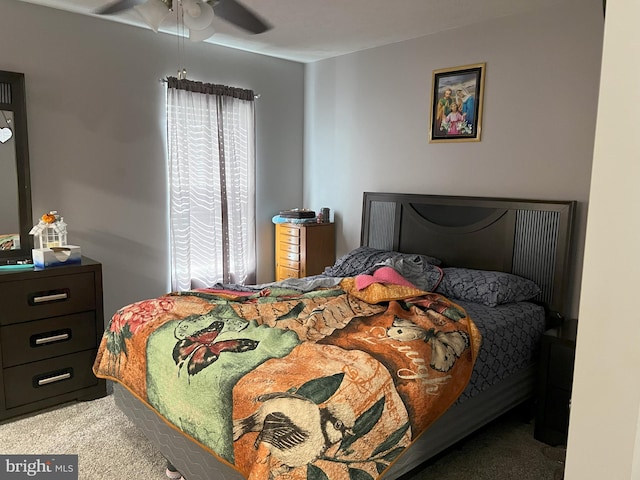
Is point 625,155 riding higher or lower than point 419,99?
lower

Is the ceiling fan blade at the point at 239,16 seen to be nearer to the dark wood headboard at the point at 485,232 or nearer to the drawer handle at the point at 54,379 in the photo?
the dark wood headboard at the point at 485,232

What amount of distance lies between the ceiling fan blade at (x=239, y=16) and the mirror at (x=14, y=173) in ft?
4.56

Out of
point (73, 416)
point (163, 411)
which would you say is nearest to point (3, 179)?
point (73, 416)

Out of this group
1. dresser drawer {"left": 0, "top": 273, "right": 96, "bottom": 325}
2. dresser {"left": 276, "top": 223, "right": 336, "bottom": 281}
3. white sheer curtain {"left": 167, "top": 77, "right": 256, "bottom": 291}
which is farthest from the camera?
dresser {"left": 276, "top": 223, "right": 336, "bottom": 281}

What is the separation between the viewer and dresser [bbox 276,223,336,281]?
14.5 ft

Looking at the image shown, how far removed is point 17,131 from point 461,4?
9.91 ft

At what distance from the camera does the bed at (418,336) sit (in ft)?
5.56

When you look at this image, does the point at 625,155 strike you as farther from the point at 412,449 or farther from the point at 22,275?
the point at 22,275

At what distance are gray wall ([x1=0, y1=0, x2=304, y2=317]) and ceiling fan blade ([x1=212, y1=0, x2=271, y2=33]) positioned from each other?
0.66m

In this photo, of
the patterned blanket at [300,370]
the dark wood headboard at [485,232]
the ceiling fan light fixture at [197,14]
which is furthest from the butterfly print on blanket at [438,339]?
the ceiling fan light fixture at [197,14]

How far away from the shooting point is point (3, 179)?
3145 millimetres

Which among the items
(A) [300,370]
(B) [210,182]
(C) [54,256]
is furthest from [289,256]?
(A) [300,370]

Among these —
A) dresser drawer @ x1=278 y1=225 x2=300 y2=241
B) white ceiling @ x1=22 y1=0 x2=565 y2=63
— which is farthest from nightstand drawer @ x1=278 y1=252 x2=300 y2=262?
white ceiling @ x1=22 y1=0 x2=565 y2=63

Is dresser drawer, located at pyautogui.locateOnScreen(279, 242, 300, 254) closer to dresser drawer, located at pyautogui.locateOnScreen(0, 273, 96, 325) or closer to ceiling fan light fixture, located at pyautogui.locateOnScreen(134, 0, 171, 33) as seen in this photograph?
dresser drawer, located at pyautogui.locateOnScreen(0, 273, 96, 325)
